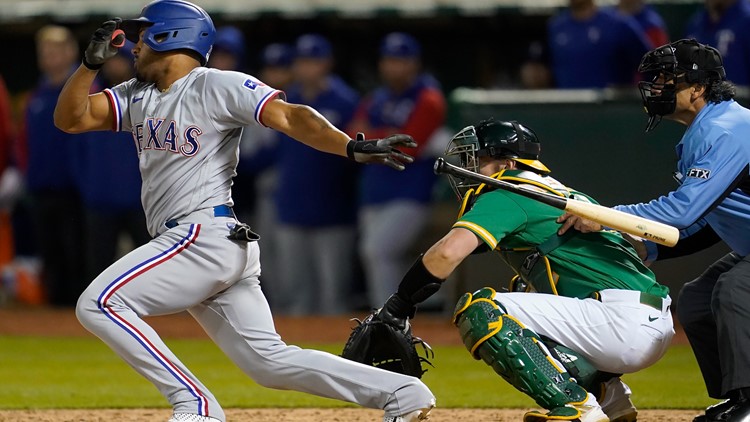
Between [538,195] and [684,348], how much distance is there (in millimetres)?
4266

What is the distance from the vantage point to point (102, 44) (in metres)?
4.68

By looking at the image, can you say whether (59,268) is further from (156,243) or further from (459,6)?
(156,243)

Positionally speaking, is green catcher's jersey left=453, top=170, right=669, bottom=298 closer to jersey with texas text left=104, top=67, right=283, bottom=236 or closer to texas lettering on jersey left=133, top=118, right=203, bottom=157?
jersey with texas text left=104, top=67, right=283, bottom=236

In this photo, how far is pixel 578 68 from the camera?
367 inches

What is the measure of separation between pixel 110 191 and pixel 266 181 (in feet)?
4.44

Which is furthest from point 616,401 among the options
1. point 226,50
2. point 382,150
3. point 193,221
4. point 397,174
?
point 226,50

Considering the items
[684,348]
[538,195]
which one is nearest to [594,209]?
[538,195]

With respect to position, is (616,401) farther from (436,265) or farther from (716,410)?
(436,265)

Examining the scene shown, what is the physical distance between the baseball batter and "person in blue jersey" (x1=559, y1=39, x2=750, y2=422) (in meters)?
1.04

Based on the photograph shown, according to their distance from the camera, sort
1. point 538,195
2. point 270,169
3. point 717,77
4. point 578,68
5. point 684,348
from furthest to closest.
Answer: point 270,169
point 578,68
point 684,348
point 717,77
point 538,195

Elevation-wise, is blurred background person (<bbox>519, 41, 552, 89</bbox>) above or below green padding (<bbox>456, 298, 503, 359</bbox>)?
below

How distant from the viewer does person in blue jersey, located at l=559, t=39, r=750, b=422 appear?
4.64m

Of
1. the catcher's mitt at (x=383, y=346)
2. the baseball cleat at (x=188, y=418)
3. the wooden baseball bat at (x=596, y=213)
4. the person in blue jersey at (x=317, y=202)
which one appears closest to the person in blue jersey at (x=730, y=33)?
the person in blue jersey at (x=317, y=202)

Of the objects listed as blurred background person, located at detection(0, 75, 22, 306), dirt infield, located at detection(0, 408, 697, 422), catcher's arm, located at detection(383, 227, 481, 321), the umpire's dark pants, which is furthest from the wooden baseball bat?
blurred background person, located at detection(0, 75, 22, 306)
